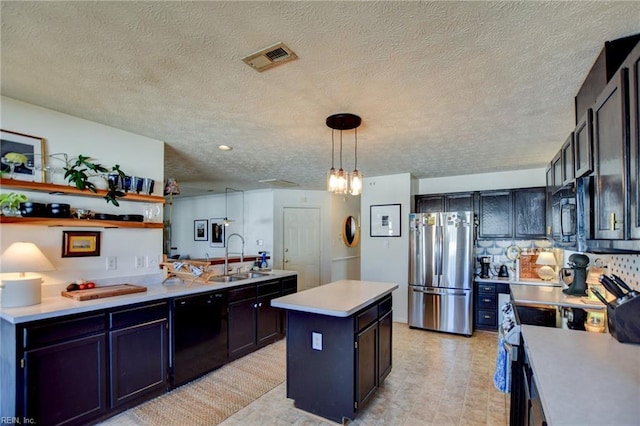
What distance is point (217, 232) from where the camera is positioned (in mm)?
7285

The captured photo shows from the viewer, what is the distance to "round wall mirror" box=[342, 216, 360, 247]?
7.37 m

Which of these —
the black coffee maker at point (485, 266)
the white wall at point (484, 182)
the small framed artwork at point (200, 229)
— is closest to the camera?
the white wall at point (484, 182)

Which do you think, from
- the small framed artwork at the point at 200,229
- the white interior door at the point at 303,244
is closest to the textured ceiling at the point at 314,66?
the white interior door at the point at 303,244

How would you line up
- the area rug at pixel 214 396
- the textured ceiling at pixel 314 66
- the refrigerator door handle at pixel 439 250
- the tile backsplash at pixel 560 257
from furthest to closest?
the refrigerator door handle at pixel 439 250 < the area rug at pixel 214 396 < the tile backsplash at pixel 560 257 < the textured ceiling at pixel 314 66

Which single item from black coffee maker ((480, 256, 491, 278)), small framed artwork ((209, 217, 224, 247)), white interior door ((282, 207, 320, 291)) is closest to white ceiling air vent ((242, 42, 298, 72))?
black coffee maker ((480, 256, 491, 278))

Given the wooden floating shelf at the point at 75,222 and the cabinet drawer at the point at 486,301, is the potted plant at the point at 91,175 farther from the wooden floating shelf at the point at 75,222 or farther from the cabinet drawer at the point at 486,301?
the cabinet drawer at the point at 486,301

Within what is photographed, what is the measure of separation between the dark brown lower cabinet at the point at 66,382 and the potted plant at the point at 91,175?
1.17 meters

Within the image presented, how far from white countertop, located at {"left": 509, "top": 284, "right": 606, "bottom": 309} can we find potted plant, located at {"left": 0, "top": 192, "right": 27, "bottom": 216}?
3865 millimetres

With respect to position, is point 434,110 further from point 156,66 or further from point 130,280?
point 130,280

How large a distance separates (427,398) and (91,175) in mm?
3471

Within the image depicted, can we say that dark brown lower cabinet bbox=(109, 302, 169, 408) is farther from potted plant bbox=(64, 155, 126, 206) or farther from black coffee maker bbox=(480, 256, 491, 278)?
black coffee maker bbox=(480, 256, 491, 278)

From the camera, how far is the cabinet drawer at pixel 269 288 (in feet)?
12.6

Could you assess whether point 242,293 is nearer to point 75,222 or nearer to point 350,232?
point 75,222

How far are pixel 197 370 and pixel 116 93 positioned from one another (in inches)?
98.3
